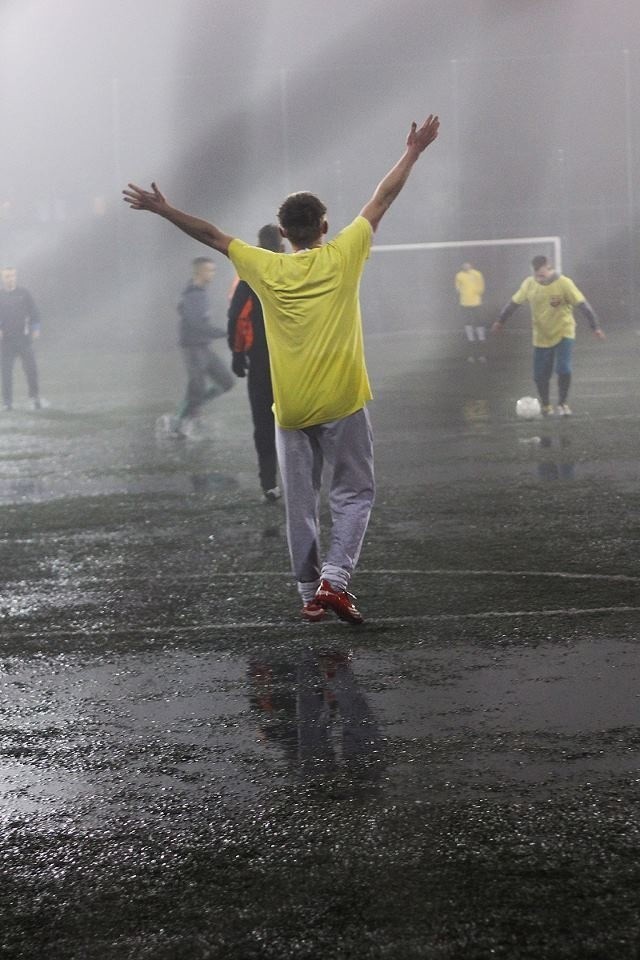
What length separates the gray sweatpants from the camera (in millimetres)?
6207

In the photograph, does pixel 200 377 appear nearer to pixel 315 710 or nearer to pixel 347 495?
pixel 347 495

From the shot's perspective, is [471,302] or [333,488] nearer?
[333,488]

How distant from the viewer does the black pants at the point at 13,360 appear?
20797 mm

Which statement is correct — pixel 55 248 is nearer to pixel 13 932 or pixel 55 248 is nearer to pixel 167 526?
pixel 167 526

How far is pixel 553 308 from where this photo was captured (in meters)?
15.1

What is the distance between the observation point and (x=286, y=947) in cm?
303

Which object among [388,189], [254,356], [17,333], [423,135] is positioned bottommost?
[17,333]

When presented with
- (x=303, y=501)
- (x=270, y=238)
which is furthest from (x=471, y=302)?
(x=303, y=501)

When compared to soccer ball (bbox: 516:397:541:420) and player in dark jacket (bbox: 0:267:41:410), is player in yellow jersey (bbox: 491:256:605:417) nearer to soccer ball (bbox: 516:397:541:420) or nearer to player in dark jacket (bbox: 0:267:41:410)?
soccer ball (bbox: 516:397:541:420)

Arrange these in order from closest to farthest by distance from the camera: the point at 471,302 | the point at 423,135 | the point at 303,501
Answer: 1. the point at 303,501
2. the point at 423,135
3. the point at 471,302

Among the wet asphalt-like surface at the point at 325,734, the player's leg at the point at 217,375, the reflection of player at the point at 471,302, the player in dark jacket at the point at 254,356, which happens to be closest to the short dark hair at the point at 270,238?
the player in dark jacket at the point at 254,356

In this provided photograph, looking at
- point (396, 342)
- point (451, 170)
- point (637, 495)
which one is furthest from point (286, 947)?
point (451, 170)

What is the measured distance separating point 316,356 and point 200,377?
9.38m

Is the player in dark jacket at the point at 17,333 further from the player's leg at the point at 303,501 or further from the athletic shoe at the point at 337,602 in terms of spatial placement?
the athletic shoe at the point at 337,602
